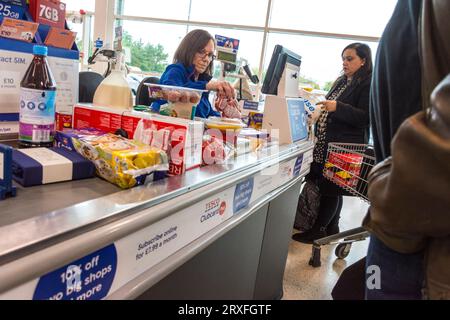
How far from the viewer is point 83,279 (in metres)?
0.65

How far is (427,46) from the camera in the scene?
602mm

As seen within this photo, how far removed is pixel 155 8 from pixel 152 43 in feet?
2.16

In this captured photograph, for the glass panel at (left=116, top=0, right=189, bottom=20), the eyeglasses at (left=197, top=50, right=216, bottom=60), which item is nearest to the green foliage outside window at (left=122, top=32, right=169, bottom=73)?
the glass panel at (left=116, top=0, right=189, bottom=20)

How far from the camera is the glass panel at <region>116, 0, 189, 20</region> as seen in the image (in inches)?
269

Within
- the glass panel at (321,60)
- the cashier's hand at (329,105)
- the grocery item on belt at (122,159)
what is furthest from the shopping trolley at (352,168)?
the glass panel at (321,60)

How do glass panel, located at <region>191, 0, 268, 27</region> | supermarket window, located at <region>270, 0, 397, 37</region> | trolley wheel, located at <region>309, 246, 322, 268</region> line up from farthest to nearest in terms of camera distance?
glass panel, located at <region>191, 0, 268, 27</region>, supermarket window, located at <region>270, 0, 397, 37</region>, trolley wheel, located at <region>309, 246, 322, 268</region>

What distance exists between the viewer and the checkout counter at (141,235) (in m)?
0.56

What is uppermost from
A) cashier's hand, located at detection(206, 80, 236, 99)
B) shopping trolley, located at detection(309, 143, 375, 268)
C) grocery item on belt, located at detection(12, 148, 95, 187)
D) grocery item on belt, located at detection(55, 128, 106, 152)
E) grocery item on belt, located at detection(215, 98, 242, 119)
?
cashier's hand, located at detection(206, 80, 236, 99)

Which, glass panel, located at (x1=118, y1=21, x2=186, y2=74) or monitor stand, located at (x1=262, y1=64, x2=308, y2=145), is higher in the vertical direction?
glass panel, located at (x1=118, y1=21, x2=186, y2=74)

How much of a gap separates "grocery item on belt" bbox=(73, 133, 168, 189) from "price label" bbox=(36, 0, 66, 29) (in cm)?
54

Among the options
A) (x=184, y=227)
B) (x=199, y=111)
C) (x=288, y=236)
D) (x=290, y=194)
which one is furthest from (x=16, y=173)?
(x=288, y=236)

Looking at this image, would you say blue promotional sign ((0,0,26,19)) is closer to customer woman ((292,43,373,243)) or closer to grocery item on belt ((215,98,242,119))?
grocery item on belt ((215,98,242,119))

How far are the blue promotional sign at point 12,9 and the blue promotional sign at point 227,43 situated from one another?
0.88m

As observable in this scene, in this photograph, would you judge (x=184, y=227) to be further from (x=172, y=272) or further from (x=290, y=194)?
(x=290, y=194)
